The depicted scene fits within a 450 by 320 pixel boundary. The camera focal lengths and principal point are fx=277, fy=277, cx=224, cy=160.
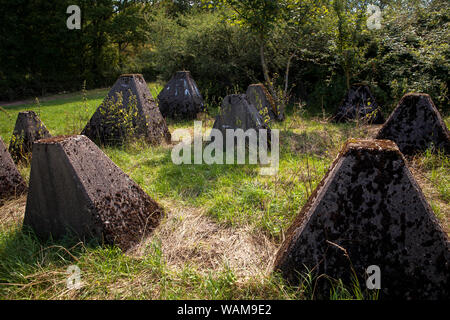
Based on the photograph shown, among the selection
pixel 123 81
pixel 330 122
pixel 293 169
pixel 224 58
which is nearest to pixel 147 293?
pixel 293 169

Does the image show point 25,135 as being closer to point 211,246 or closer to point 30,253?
point 30,253

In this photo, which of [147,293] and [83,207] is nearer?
Answer: [147,293]

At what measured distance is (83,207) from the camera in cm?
231

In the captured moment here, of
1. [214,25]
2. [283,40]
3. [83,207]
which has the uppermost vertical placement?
[214,25]

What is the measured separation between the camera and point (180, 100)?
8391 mm

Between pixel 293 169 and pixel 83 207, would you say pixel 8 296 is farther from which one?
pixel 293 169

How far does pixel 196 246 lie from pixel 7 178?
2.82 meters

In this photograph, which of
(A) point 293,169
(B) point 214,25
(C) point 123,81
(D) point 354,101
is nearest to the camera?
(A) point 293,169

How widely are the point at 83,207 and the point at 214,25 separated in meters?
9.71

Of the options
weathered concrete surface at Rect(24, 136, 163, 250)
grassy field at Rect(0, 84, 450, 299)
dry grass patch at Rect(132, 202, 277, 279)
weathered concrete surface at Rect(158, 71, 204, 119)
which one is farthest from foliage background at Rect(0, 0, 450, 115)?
weathered concrete surface at Rect(24, 136, 163, 250)

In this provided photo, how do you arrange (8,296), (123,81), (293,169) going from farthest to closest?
(123,81) → (293,169) → (8,296)

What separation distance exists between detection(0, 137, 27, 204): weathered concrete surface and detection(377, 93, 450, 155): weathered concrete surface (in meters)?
5.35

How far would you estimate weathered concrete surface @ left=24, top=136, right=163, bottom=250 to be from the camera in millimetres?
2309

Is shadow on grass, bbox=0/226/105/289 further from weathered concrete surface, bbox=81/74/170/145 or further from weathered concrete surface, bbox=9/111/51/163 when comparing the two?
weathered concrete surface, bbox=81/74/170/145
